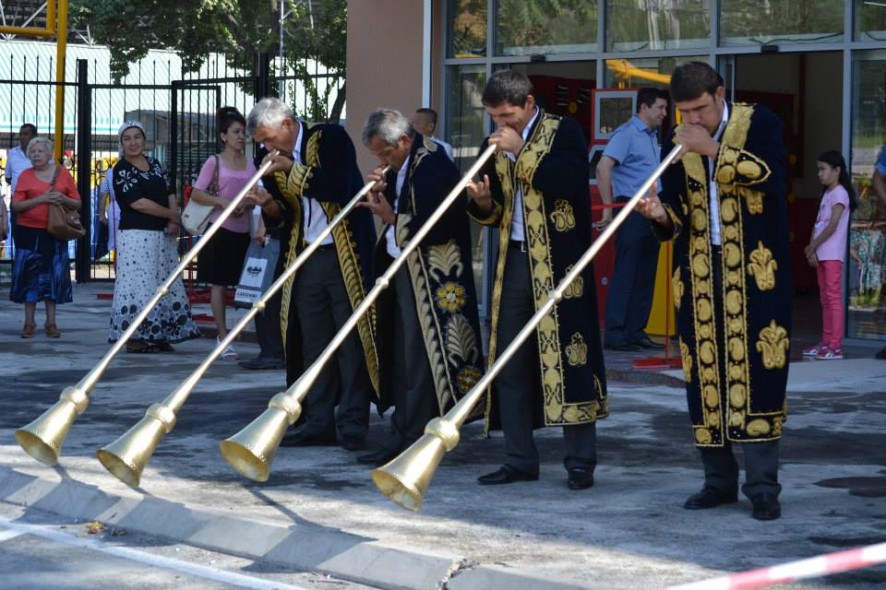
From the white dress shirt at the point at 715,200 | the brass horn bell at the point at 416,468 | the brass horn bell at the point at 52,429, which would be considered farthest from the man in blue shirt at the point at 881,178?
the brass horn bell at the point at 416,468

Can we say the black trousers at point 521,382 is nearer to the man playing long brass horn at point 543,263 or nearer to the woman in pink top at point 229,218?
the man playing long brass horn at point 543,263

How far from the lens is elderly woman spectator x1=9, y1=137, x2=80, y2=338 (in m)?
14.5

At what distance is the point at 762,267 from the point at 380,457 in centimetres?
233

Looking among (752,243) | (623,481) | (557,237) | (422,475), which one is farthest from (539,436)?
(422,475)

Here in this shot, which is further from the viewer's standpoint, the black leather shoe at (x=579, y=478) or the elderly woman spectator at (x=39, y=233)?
the elderly woman spectator at (x=39, y=233)

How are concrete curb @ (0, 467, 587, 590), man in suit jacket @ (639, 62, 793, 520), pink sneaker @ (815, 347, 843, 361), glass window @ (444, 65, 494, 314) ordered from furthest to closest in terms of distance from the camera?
glass window @ (444, 65, 494, 314)
pink sneaker @ (815, 347, 843, 361)
man in suit jacket @ (639, 62, 793, 520)
concrete curb @ (0, 467, 587, 590)

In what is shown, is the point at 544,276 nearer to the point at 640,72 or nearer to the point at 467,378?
the point at 467,378

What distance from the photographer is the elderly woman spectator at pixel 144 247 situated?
13195 mm

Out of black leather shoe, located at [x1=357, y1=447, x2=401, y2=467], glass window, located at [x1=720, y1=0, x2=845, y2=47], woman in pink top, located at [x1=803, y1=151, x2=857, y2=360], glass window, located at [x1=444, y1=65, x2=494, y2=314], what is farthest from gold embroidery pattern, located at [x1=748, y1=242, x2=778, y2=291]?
glass window, located at [x1=444, y1=65, x2=494, y2=314]

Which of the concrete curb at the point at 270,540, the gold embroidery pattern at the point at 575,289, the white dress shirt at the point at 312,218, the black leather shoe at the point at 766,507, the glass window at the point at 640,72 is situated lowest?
the concrete curb at the point at 270,540

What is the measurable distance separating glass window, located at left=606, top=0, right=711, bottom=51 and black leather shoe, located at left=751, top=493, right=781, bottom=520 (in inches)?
350

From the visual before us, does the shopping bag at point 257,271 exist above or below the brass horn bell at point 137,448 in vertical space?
above

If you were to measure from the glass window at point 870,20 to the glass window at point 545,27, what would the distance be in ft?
8.86

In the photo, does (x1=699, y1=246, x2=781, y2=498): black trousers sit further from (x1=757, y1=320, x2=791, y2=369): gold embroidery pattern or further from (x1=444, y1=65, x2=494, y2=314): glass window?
(x1=444, y1=65, x2=494, y2=314): glass window
